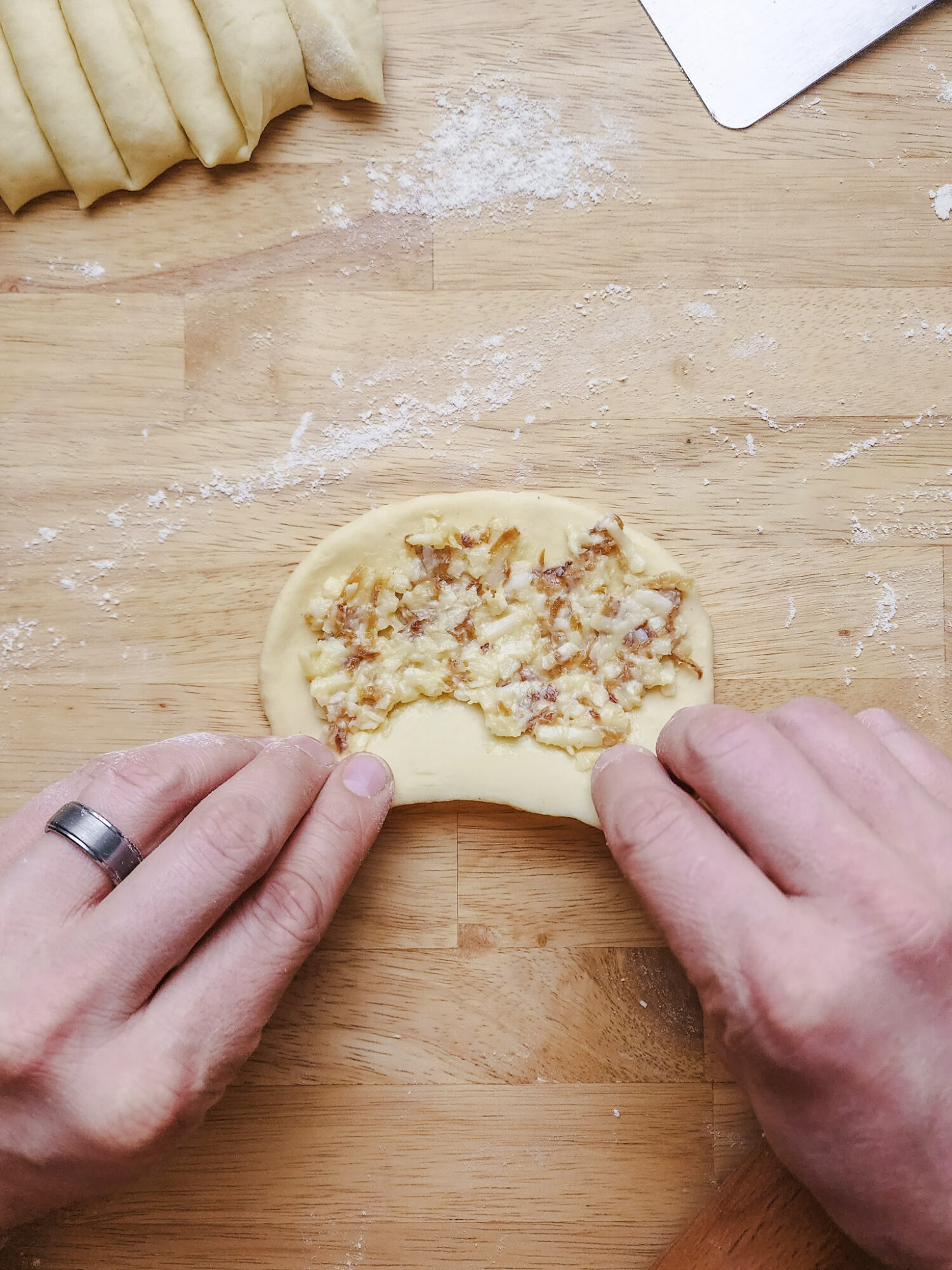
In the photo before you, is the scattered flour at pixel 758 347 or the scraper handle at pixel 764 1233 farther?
the scattered flour at pixel 758 347

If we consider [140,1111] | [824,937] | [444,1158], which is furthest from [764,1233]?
[140,1111]

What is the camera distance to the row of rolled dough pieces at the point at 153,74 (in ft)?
3.67

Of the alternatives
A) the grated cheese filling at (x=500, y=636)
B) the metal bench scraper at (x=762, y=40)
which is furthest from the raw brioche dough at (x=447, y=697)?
the metal bench scraper at (x=762, y=40)

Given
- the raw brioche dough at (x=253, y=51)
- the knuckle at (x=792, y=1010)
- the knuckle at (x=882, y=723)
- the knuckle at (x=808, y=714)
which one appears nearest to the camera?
the knuckle at (x=792, y=1010)

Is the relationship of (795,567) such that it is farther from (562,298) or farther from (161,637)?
(161,637)

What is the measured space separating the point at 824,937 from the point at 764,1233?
1.66 ft

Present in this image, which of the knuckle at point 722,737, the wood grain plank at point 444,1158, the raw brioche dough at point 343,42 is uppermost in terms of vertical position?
the raw brioche dough at point 343,42

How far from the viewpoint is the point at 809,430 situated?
120 cm

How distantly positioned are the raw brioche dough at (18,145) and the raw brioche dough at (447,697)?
0.60m

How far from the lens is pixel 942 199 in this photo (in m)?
1.21

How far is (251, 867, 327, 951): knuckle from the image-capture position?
0.89 m

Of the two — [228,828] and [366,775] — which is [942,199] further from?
[228,828]

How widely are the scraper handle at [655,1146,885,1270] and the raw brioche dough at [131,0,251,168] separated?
4.65ft

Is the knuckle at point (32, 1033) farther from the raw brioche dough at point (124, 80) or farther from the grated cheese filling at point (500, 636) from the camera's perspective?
the raw brioche dough at point (124, 80)
